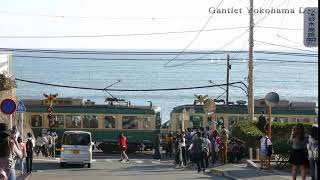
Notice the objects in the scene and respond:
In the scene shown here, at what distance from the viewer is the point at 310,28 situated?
16906 mm

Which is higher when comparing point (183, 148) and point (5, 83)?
point (5, 83)

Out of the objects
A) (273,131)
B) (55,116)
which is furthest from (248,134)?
(55,116)

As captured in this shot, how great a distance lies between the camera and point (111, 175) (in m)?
24.0

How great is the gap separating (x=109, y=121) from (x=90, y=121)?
120 cm

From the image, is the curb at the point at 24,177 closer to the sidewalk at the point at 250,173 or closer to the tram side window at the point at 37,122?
the sidewalk at the point at 250,173

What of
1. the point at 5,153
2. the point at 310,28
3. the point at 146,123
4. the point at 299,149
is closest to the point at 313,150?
the point at 299,149

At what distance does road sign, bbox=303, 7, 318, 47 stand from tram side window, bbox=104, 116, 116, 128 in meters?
27.9

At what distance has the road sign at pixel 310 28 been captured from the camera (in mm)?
15329

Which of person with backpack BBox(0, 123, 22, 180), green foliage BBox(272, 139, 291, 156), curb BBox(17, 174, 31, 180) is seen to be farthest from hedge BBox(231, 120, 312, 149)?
person with backpack BBox(0, 123, 22, 180)

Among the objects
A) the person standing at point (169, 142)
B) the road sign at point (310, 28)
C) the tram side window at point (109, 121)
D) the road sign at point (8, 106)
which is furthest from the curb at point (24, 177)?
the tram side window at point (109, 121)

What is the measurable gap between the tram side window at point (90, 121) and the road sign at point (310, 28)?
28207mm

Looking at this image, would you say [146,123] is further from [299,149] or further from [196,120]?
[299,149]

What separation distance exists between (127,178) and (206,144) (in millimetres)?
4352

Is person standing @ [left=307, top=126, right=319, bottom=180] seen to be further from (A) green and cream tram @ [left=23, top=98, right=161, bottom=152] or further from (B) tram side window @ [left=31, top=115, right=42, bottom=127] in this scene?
(B) tram side window @ [left=31, top=115, right=42, bottom=127]
